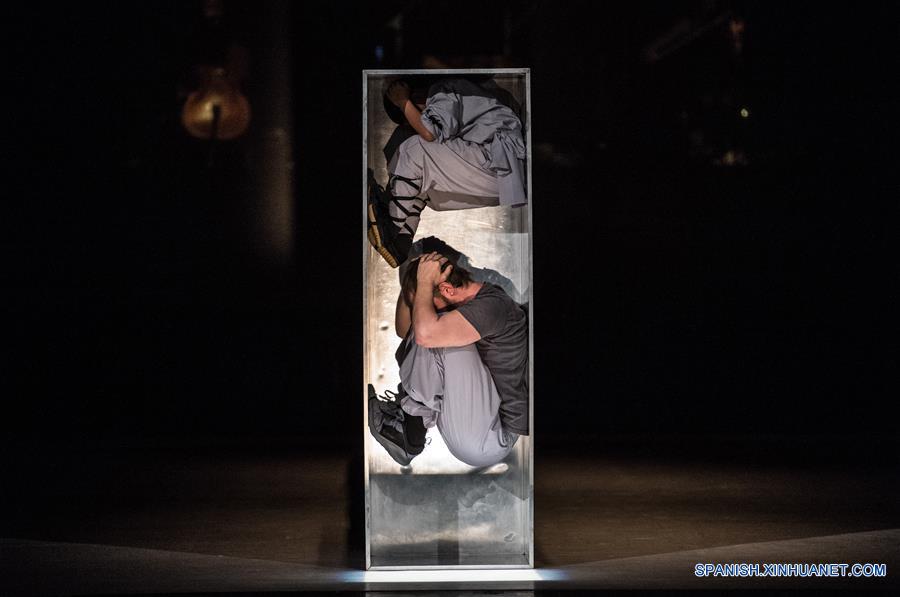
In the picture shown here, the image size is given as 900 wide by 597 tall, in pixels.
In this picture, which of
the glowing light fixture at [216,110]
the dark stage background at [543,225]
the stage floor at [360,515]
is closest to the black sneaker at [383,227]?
the stage floor at [360,515]

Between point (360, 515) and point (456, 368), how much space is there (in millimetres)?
1856

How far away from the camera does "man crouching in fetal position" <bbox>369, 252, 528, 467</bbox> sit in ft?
17.2

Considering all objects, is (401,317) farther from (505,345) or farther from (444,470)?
(444,470)

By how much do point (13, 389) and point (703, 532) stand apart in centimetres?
541

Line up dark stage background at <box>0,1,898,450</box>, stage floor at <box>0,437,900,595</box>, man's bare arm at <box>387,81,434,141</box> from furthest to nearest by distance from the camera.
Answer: dark stage background at <box>0,1,898,450</box> < stage floor at <box>0,437,900,595</box> < man's bare arm at <box>387,81,434,141</box>

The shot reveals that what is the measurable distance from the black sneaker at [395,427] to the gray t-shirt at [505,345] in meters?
0.39

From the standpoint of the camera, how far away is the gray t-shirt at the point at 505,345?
524 centimetres

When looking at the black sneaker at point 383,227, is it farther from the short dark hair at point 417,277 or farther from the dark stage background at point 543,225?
the dark stage background at point 543,225

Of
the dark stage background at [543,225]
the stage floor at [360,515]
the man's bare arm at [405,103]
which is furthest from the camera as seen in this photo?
the dark stage background at [543,225]

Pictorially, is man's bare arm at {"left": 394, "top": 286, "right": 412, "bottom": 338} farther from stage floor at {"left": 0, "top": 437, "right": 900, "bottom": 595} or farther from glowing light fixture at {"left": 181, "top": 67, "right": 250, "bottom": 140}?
glowing light fixture at {"left": 181, "top": 67, "right": 250, "bottom": 140}

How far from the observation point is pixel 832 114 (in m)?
8.75

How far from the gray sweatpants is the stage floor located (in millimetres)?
708

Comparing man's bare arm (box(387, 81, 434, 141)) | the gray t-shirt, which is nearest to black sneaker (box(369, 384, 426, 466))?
the gray t-shirt

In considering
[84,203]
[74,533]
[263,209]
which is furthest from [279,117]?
[74,533]
